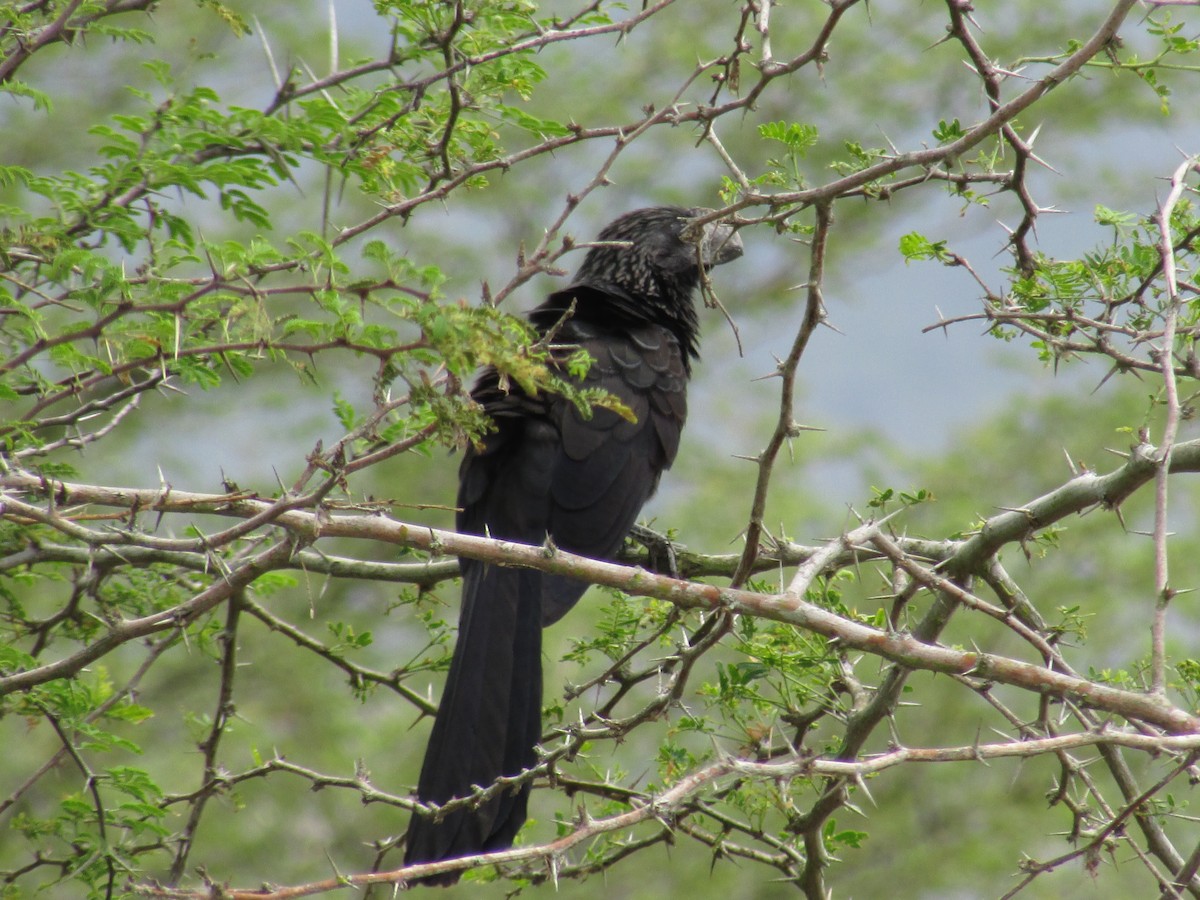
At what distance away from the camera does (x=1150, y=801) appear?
2.75 metres

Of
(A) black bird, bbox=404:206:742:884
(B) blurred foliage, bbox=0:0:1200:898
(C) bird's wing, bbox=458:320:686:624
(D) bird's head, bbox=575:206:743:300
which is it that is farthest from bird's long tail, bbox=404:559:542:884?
(D) bird's head, bbox=575:206:743:300

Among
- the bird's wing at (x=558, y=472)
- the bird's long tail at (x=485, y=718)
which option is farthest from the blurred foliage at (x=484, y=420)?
the bird's wing at (x=558, y=472)

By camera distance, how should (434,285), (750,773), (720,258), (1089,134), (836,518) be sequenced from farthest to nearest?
(1089,134) → (836,518) → (720,258) → (434,285) → (750,773)

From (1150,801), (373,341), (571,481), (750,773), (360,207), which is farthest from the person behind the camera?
(360,207)

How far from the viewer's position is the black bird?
11.9 ft

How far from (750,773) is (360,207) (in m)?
10.9

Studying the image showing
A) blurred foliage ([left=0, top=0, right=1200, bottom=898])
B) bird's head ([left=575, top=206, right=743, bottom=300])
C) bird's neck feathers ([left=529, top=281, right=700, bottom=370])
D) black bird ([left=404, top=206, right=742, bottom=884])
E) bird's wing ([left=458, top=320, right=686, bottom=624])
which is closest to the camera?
blurred foliage ([left=0, top=0, right=1200, bottom=898])

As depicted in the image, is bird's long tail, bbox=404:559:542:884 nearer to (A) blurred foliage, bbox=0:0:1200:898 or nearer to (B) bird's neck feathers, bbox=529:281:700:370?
Answer: (A) blurred foliage, bbox=0:0:1200:898

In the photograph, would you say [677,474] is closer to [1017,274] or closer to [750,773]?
[1017,274]

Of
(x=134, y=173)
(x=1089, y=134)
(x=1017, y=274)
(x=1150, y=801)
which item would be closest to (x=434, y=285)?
(x=134, y=173)

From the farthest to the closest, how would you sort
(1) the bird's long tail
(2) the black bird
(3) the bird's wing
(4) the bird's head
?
(4) the bird's head < (3) the bird's wing < (2) the black bird < (1) the bird's long tail

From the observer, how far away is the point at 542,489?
4.32 metres

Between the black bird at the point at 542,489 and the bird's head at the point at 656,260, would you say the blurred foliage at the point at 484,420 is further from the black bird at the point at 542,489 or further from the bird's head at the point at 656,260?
the bird's head at the point at 656,260

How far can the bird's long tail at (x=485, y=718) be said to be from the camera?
11.4ft
